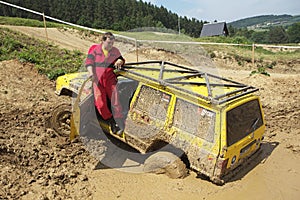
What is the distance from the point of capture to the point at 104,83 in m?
5.77

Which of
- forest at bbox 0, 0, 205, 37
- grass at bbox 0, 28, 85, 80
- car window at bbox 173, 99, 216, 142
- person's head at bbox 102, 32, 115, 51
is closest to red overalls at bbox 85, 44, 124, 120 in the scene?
person's head at bbox 102, 32, 115, 51

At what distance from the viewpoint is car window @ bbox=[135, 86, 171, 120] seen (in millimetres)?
5418

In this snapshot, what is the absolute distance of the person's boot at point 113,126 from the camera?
600 cm

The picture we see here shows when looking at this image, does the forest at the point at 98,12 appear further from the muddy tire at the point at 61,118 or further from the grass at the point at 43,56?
the muddy tire at the point at 61,118

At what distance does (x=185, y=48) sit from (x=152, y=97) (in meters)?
16.7

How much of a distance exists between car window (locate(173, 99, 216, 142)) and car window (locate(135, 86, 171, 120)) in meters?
0.25

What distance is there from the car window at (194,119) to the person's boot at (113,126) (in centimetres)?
134

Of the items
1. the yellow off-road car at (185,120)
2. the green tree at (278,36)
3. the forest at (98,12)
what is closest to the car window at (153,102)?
the yellow off-road car at (185,120)

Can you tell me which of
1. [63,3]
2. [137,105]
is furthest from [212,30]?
[137,105]

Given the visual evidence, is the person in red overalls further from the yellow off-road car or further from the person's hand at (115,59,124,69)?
the yellow off-road car

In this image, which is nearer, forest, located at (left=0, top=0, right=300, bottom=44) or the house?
forest, located at (left=0, top=0, right=300, bottom=44)

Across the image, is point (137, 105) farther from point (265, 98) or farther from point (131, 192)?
point (265, 98)

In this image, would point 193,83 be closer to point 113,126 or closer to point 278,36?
point 113,126

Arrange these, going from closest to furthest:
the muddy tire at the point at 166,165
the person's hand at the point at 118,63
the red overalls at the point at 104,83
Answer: the muddy tire at the point at 166,165 < the red overalls at the point at 104,83 < the person's hand at the point at 118,63
